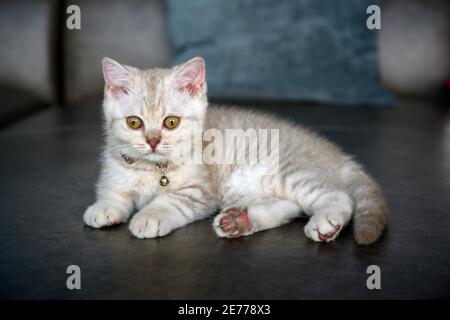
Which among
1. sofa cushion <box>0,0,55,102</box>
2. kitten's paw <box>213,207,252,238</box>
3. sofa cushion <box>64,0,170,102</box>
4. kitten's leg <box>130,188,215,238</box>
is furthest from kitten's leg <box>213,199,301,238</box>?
sofa cushion <box>0,0,55,102</box>

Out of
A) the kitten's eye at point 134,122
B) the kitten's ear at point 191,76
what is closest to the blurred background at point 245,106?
the kitten's eye at point 134,122

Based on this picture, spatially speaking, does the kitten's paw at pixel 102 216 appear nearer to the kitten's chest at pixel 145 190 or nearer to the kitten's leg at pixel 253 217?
the kitten's chest at pixel 145 190

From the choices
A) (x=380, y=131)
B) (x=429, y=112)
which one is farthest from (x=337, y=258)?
(x=429, y=112)

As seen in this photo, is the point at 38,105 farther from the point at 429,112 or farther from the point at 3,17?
the point at 429,112

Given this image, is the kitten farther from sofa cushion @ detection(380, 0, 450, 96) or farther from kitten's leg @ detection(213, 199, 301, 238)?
sofa cushion @ detection(380, 0, 450, 96)

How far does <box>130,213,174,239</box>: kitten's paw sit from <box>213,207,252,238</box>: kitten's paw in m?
0.12

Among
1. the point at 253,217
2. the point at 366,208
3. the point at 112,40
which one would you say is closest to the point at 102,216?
the point at 253,217

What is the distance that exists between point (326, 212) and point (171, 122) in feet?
1.61

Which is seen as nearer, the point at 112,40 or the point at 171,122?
the point at 171,122

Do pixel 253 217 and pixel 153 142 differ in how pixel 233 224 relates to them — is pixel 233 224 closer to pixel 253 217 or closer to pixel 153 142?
pixel 253 217

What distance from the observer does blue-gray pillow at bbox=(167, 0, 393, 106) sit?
2.72 meters

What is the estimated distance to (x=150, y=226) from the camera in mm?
1309

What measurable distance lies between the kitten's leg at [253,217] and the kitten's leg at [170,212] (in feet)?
0.33

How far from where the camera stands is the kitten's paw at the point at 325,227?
1.28 m
